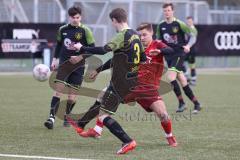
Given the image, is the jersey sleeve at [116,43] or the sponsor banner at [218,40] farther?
the sponsor banner at [218,40]

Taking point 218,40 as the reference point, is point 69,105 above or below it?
above

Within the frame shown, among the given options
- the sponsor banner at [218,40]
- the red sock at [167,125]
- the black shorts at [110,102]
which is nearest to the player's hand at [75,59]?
the black shorts at [110,102]

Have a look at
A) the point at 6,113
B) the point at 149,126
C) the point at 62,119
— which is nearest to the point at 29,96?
the point at 6,113

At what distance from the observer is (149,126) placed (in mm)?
11523

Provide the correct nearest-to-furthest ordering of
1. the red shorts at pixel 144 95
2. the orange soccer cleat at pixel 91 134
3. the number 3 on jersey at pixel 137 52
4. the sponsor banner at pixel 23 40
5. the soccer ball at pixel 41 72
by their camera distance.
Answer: the number 3 on jersey at pixel 137 52 < the red shorts at pixel 144 95 < the orange soccer cleat at pixel 91 134 < the soccer ball at pixel 41 72 < the sponsor banner at pixel 23 40

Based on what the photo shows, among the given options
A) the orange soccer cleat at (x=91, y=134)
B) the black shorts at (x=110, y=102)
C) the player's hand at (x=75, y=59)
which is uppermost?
the black shorts at (x=110, y=102)

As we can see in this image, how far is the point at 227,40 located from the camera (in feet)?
99.2

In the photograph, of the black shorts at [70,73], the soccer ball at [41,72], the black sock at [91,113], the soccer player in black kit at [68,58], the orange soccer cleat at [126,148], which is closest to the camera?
the orange soccer cleat at [126,148]

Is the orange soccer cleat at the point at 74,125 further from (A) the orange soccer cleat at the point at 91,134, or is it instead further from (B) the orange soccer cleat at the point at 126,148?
(B) the orange soccer cleat at the point at 126,148

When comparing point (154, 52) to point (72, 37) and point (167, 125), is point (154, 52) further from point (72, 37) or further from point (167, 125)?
point (72, 37)

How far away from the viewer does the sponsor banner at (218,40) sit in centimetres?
2978

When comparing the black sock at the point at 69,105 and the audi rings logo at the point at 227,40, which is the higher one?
the black sock at the point at 69,105

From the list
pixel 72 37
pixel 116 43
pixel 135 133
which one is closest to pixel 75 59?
pixel 72 37

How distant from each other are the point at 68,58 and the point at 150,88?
8.24ft
